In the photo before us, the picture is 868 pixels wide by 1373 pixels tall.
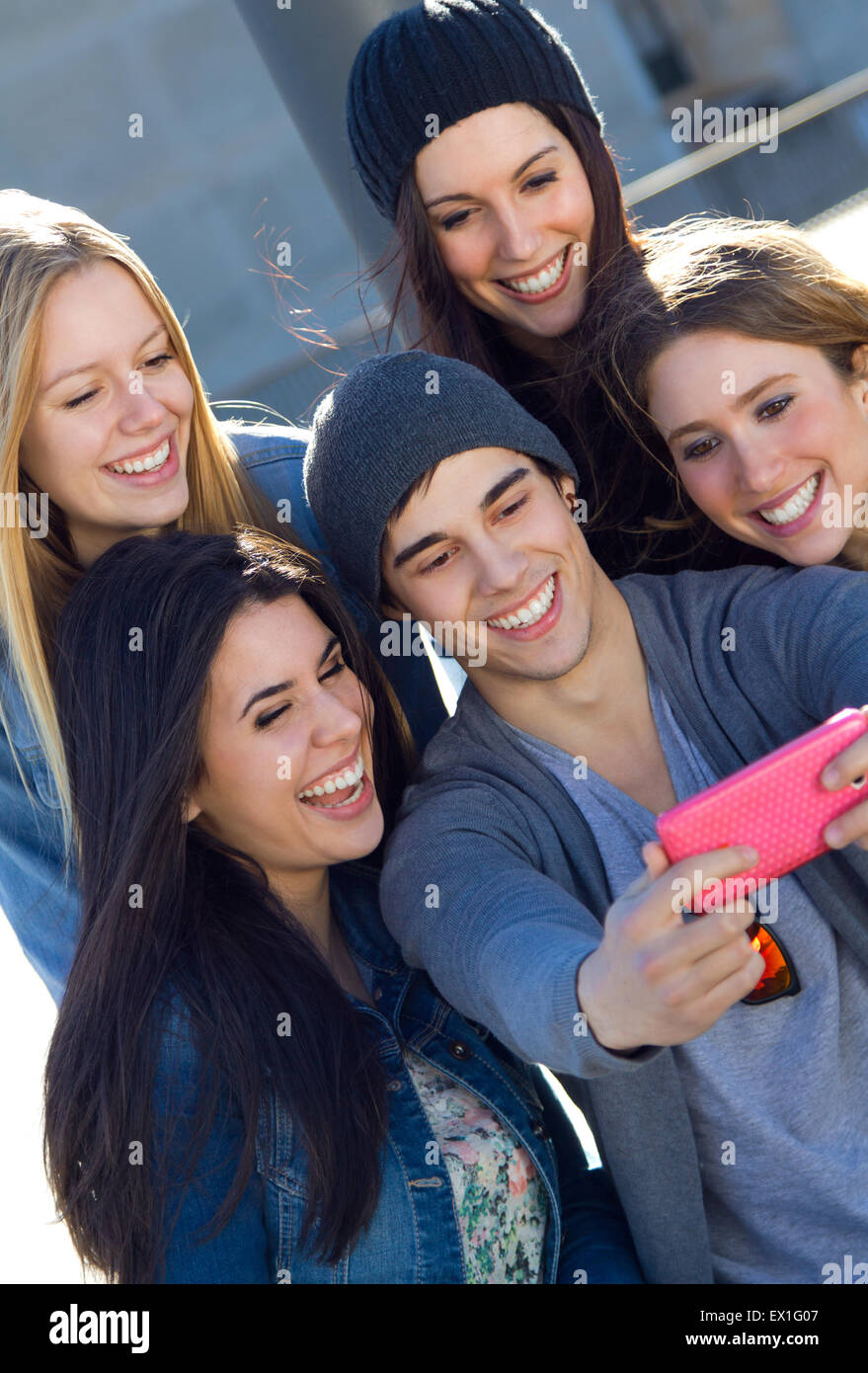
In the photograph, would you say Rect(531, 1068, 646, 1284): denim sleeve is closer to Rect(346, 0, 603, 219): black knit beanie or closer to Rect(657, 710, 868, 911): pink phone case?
Rect(657, 710, 868, 911): pink phone case

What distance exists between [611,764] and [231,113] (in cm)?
1200

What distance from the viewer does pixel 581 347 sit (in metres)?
3.23

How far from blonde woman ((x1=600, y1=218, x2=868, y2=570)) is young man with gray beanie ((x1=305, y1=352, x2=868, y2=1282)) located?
0.48ft

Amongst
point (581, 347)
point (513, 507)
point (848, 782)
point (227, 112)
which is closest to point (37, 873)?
point (513, 507)

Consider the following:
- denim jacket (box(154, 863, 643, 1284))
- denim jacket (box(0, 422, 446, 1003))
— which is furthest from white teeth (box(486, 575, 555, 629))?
denim jacket (box(154, 863, 643, 1284))

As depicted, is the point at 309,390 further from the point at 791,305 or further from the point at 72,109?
the point at 72,109

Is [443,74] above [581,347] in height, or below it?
above

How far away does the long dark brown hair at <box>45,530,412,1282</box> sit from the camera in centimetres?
244

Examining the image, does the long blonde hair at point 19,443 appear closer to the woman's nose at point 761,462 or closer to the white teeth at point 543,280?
the white teeth at point 543,280

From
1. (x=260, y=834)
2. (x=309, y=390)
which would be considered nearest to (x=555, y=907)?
(x=260, y=834)

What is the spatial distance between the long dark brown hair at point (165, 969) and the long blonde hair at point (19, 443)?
0.24m

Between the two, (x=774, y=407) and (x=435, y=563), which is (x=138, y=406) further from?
(x=774, y=407)

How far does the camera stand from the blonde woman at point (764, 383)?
2680 mm

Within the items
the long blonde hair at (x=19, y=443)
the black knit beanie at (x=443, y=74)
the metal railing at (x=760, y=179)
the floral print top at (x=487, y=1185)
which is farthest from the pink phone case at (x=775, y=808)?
the metal railing at (x=760, y=179)
